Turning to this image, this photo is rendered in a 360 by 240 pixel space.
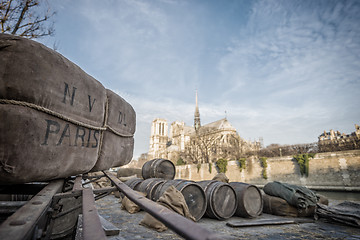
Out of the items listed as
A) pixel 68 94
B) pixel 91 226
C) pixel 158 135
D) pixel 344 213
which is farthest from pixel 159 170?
pixel 158 135

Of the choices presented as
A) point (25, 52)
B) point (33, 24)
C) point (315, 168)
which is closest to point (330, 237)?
point (25, 52)

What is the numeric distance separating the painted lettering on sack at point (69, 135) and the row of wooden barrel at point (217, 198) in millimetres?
3053

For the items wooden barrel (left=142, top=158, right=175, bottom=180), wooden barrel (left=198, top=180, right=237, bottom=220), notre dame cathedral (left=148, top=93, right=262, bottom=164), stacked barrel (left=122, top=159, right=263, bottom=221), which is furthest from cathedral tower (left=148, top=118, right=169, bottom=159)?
wooden barrel (left=198, top=180, right=237, bottom=220)

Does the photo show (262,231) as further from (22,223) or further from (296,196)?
(22,223)

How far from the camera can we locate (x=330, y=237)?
3.36 m

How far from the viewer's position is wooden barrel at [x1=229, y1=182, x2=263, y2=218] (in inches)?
196

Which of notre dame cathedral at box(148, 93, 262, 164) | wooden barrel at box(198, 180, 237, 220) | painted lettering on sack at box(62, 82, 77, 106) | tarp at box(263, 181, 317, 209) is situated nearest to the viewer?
painted lettering on sack at box(62, 82, 77, 106)

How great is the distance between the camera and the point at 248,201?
517cm

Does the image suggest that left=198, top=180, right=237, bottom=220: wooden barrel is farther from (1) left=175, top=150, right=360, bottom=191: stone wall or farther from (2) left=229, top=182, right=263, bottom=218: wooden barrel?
(1) left=175, top=150, right=360, bottom=191: stone wall

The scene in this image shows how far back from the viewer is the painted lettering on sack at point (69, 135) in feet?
4.88

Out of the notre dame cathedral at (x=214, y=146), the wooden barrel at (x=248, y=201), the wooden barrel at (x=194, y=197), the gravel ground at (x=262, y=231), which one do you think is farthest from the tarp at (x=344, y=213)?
the notre dame cathedral at (x=214, y=146)

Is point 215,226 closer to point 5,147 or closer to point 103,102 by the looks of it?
point 103,102

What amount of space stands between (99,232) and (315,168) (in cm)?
2285

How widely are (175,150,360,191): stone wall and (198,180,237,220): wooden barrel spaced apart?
17561 mm
